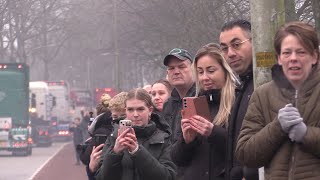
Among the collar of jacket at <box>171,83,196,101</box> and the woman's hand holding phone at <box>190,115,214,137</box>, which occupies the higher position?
the collar of jacket at <box>171,83,196,101</box>

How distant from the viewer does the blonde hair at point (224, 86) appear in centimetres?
568

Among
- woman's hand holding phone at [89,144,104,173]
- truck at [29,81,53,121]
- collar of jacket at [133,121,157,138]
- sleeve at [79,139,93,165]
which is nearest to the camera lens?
collar of jacket at [133,121,157,138]

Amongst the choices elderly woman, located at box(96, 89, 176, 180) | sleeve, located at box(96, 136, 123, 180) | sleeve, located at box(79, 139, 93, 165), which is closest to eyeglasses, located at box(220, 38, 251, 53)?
elderly woman, located at box(96, 89, 176, 180)

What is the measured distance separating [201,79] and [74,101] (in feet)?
206

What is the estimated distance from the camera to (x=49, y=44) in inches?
2682

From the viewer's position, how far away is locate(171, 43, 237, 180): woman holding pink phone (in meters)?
5.50

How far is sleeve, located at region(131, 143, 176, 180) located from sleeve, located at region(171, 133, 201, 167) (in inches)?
4.9

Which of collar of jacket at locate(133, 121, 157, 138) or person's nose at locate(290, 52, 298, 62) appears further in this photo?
collar of jacket at locate(133, 121, 157, 138)

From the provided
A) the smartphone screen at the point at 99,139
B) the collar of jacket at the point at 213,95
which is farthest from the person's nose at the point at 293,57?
the smartphone screen at the point at 99,139

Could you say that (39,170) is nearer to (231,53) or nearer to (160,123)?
(160,123)

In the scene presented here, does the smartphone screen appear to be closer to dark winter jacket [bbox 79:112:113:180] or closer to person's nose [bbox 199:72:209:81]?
dark winter jacket [bbox 79:112:113:180]

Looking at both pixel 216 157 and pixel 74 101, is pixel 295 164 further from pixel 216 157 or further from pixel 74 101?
pixel 74 101

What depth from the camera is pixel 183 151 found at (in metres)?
5.68

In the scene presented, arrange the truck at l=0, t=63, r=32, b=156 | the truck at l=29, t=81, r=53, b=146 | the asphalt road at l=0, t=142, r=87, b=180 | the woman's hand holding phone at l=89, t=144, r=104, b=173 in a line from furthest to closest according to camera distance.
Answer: the truck at l=29, t=81, r=53, b=146, the truck at l=0, t=63, r=32, b=156, the asphalt road at l=0, t=142, r=87, b=180, the woman's hand holding phone at l=89, t=144, r=104, b=173
